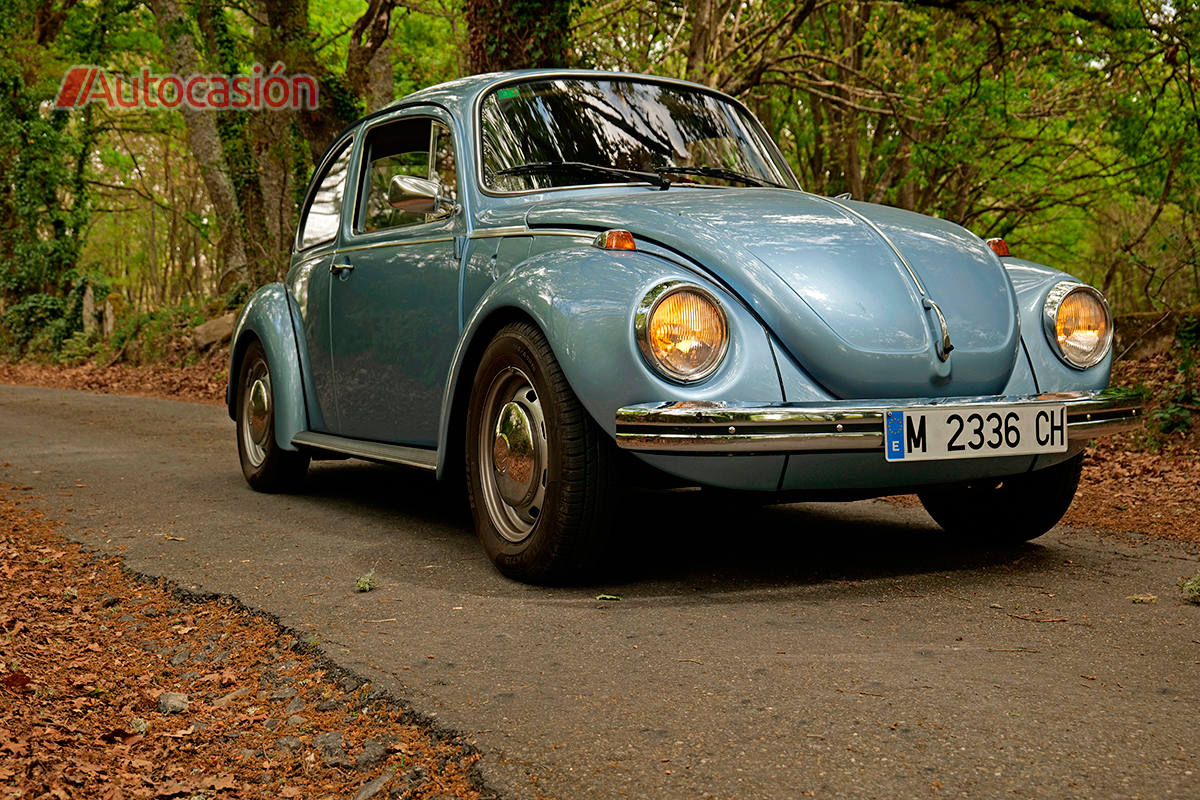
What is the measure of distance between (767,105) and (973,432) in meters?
16.1

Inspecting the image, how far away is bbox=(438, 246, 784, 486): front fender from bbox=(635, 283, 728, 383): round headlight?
0.08ft

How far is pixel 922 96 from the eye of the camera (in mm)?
13594

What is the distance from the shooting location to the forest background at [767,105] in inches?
392

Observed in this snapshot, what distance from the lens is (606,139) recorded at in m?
4.68

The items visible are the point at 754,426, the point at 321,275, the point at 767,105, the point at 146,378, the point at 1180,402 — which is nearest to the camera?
the point at 754,426

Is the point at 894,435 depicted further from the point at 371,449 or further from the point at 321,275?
the point at 321,275

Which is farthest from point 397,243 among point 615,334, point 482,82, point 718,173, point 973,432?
point 973,432

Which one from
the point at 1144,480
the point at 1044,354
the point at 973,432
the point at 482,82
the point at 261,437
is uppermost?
the point at 482,82

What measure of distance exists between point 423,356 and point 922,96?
1047cm

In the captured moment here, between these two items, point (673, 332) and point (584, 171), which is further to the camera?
point (584, 171)

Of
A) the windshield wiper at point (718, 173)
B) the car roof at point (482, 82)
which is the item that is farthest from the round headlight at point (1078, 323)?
the car roof at point (482, 82)

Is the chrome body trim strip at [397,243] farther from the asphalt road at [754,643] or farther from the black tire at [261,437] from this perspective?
the asphalt road at [754,643]

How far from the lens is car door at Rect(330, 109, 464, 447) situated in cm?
463

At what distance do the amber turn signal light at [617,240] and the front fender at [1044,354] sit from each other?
1348 millimetres
